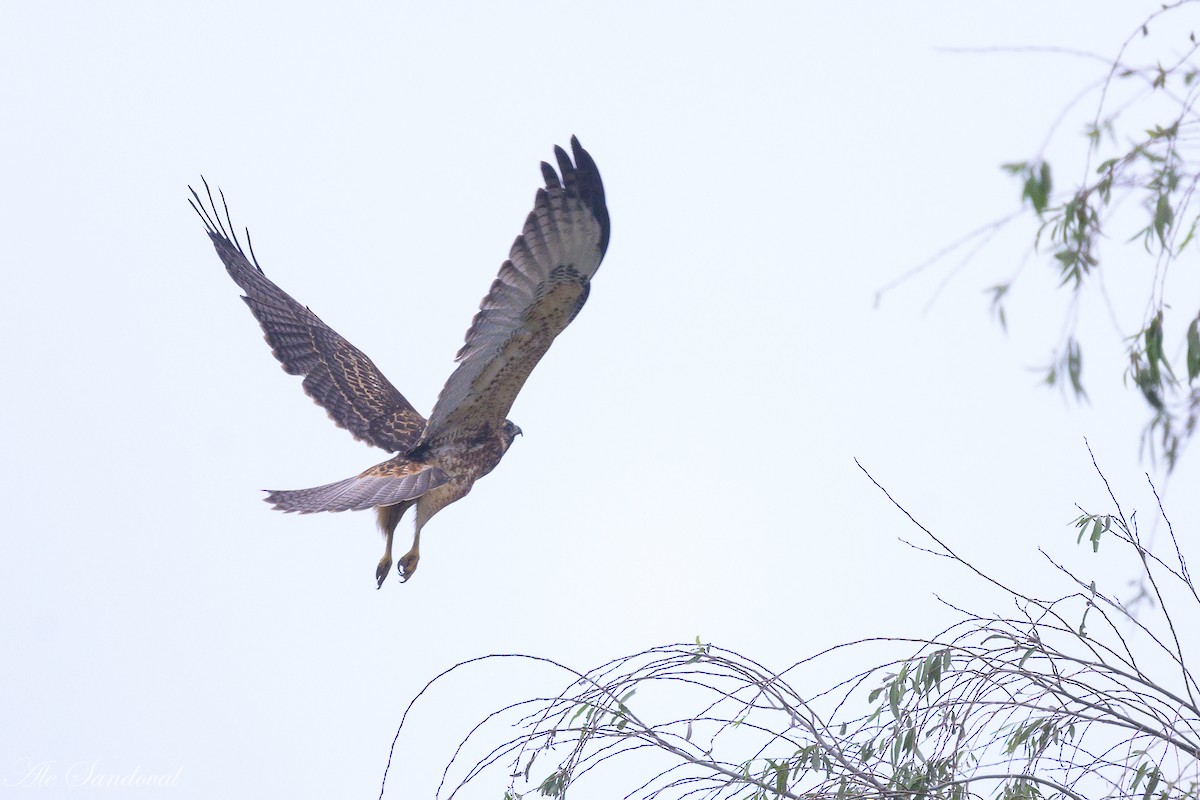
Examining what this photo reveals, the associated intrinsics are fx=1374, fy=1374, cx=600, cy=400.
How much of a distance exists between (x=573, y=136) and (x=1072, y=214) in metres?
3.03

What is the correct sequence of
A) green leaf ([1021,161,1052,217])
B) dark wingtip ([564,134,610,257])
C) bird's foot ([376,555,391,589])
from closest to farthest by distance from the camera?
green leaf ([1021,161,1052,217])
dark wingtip ([564,134,610,257])
bird's foot ([376,555,391,589])

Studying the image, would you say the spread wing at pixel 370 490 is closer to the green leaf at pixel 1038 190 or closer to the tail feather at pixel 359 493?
the tail feather at pixel 359 493

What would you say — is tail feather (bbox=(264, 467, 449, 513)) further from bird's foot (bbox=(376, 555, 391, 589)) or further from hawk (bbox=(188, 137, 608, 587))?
bird's foot (bbox=(376, 555, 391, 589))

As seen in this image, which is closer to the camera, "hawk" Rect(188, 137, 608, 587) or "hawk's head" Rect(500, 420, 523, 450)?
"hawk" Rect(188, 137, 608, 587)

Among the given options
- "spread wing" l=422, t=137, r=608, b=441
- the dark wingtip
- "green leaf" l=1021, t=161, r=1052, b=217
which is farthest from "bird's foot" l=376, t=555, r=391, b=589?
"green leaf" l=1021, t=161, r=1052, b=217

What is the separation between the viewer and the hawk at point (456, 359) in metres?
6.21

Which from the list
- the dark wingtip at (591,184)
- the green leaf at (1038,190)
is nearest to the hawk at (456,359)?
the dark wingtip at (591,184)

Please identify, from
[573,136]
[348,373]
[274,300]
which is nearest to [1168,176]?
[573,136]

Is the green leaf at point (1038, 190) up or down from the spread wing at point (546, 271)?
down

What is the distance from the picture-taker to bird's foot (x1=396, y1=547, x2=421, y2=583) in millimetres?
7254

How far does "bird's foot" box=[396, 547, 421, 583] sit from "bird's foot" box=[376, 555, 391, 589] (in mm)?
73

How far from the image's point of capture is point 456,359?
6.57 m

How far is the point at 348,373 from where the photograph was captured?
8.00 m

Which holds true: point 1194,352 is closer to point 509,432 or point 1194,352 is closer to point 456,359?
point 456,359
